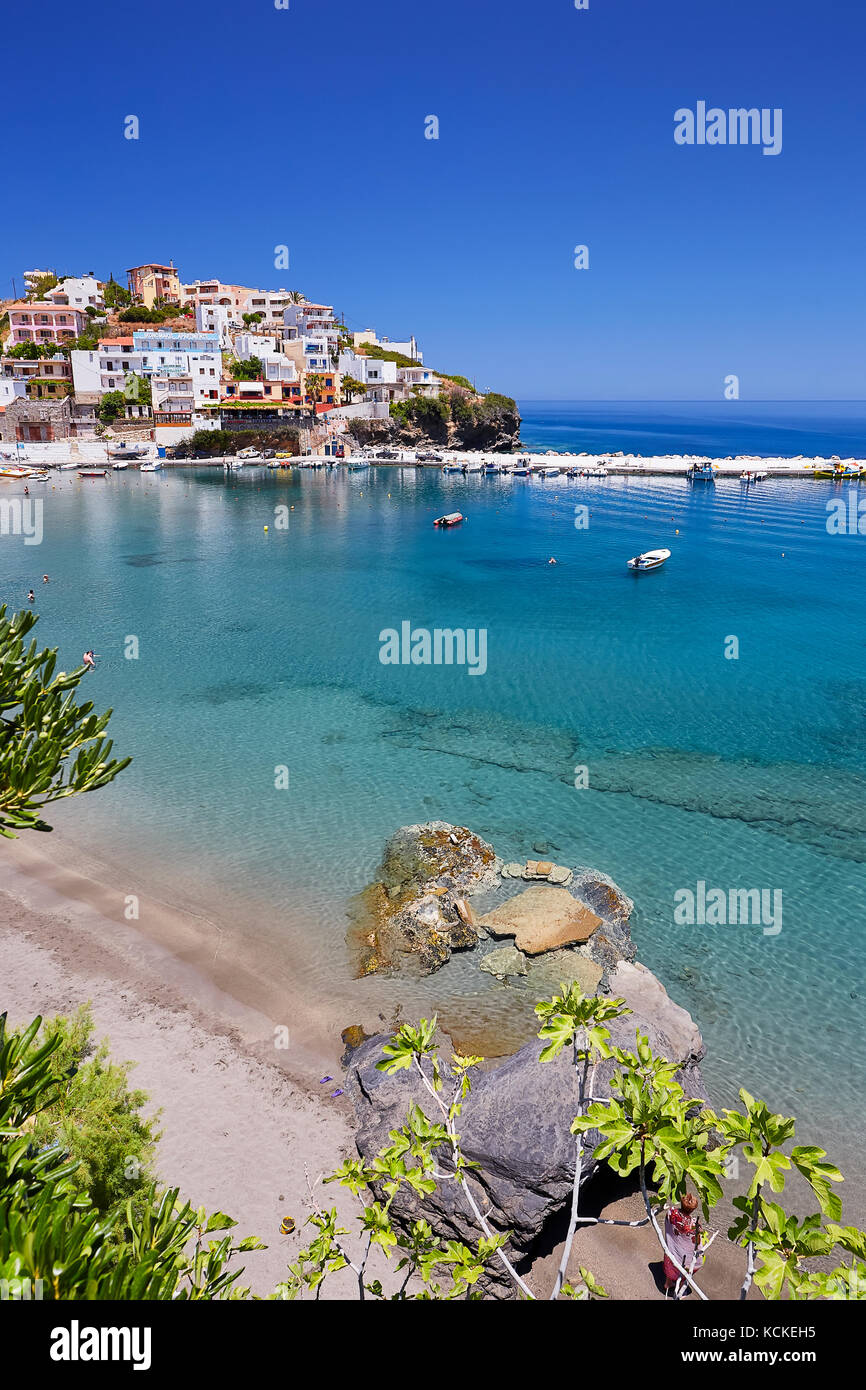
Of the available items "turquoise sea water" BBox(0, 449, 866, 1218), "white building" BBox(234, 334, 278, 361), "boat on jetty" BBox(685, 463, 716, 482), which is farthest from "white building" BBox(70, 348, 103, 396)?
"boat on jetty" BBox(685, 463, 716, 482)

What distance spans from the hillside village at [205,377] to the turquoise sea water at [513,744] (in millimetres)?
61493

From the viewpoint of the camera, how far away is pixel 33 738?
7.00 meters

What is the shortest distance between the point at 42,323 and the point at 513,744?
13877 cm

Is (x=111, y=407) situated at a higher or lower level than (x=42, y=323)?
lower

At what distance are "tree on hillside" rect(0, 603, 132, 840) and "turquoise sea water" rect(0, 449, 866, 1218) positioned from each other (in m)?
10.6

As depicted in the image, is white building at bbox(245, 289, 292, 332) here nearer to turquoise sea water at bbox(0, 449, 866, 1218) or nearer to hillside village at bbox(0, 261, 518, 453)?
hillside village at bbox(0, 261, 518, 453)

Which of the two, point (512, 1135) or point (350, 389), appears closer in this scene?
point (512, 1135)

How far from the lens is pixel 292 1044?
14.7 metres

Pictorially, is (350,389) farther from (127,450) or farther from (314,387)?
(127,450)

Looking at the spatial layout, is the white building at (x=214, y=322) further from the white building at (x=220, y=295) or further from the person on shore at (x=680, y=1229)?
the person on shore at (x=680, y=1229)

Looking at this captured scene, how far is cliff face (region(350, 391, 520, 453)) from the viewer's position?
13038 centimetres

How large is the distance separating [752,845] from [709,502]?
84804 mm

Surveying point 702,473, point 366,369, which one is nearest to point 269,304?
point 366,369
